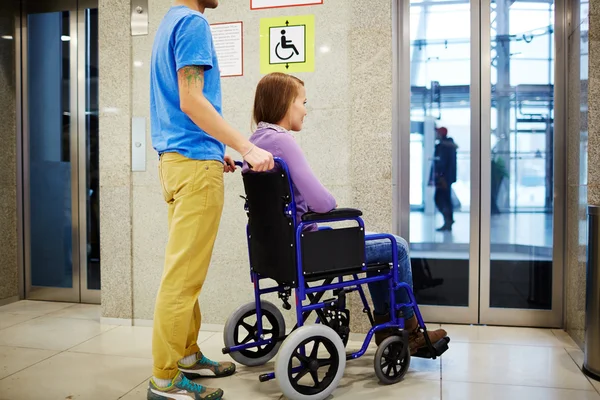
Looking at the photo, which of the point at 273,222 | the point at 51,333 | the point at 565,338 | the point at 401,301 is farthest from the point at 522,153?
the point at 51,333

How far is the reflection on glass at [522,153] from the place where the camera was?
334 centimetres

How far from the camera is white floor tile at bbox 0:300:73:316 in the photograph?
12.5 ft

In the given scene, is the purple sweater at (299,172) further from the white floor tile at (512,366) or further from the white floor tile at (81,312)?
the white floor tile at (81,312)

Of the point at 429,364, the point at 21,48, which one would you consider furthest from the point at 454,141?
the point at 21,48

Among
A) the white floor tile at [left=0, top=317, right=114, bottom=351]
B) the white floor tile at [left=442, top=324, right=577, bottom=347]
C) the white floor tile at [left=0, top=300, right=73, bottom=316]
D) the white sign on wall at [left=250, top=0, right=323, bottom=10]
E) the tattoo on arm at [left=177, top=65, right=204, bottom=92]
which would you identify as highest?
the white sign on wall at [left=250, top=0, right=323, bottom=10]

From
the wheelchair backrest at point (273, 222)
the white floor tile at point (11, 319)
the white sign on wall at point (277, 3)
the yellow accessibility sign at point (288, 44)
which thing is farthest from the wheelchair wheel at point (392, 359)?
the white floor tile at point (11, 319)

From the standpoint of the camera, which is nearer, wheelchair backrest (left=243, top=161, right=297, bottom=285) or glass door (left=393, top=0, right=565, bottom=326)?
wheelchair backrest (left=243, top=161, right=297, bottom=285)

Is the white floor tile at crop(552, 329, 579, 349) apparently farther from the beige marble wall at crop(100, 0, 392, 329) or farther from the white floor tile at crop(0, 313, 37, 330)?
the white floor tile at crop(0, 313, 37, 330)

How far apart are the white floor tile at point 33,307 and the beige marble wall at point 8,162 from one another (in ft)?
0.44

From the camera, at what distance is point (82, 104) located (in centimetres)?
406

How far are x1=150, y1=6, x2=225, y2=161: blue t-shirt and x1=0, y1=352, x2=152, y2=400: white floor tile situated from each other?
3.38 feet

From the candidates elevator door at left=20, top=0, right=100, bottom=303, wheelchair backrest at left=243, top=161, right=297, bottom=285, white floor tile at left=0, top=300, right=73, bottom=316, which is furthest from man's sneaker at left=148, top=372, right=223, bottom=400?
elevator door at left=20, top=0, right=100, bottom=303

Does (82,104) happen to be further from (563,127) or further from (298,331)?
(563,127)

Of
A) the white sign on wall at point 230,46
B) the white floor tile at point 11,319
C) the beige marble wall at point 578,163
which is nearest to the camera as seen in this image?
the beige marble wall at point 578,163
